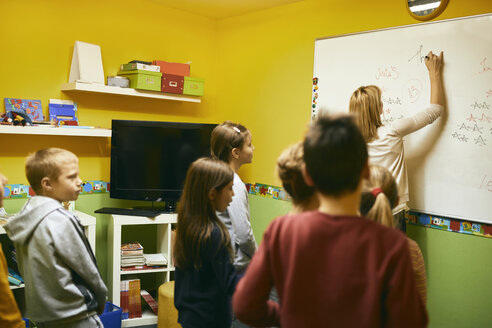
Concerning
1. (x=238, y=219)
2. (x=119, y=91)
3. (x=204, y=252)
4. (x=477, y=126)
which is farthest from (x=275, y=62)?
(x=204, y=252)

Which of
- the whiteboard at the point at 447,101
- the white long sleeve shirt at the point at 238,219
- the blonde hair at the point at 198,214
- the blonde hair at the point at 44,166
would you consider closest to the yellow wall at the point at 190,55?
the whiteboard at the point at 447,101

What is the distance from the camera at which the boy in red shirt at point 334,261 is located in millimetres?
979

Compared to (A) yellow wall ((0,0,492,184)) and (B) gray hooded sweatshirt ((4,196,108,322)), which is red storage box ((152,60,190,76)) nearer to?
(A) yellow wall ((0,0,492,184))

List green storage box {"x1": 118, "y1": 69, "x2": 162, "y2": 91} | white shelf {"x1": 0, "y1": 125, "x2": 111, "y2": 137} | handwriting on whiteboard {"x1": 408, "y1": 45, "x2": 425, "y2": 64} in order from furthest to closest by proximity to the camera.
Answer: green storage box {"x1": 118, "y1": 69, "x2": 162, "y2": 91} → white shelf {"x1": 0, "y1": 125, "x2": 111, "y2": 137} → handwriting on whiteboard {"x1": 408, "y1": 45, "x2": 425, "y2": 64}

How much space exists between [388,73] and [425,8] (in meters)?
0.43

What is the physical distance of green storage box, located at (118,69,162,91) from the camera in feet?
11.8

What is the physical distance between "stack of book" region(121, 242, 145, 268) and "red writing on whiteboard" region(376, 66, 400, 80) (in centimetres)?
209

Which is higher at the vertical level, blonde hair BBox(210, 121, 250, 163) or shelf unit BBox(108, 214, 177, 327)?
blonde hair BBox(210, 121, 250, 163)

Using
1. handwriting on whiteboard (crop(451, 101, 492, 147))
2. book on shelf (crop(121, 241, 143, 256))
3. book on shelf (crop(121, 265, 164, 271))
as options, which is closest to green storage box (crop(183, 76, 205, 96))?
book on shelf (crop(121, 241, 143, 256))

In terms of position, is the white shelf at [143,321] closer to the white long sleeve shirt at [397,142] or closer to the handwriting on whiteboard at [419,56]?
the white long sleeve shirt at [397,142]

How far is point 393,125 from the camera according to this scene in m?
2.70

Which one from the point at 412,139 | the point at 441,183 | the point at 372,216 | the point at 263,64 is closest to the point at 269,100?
the point at 263,64

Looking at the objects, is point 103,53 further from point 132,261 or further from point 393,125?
point 393,125

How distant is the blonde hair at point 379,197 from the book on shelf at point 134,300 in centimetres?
239
